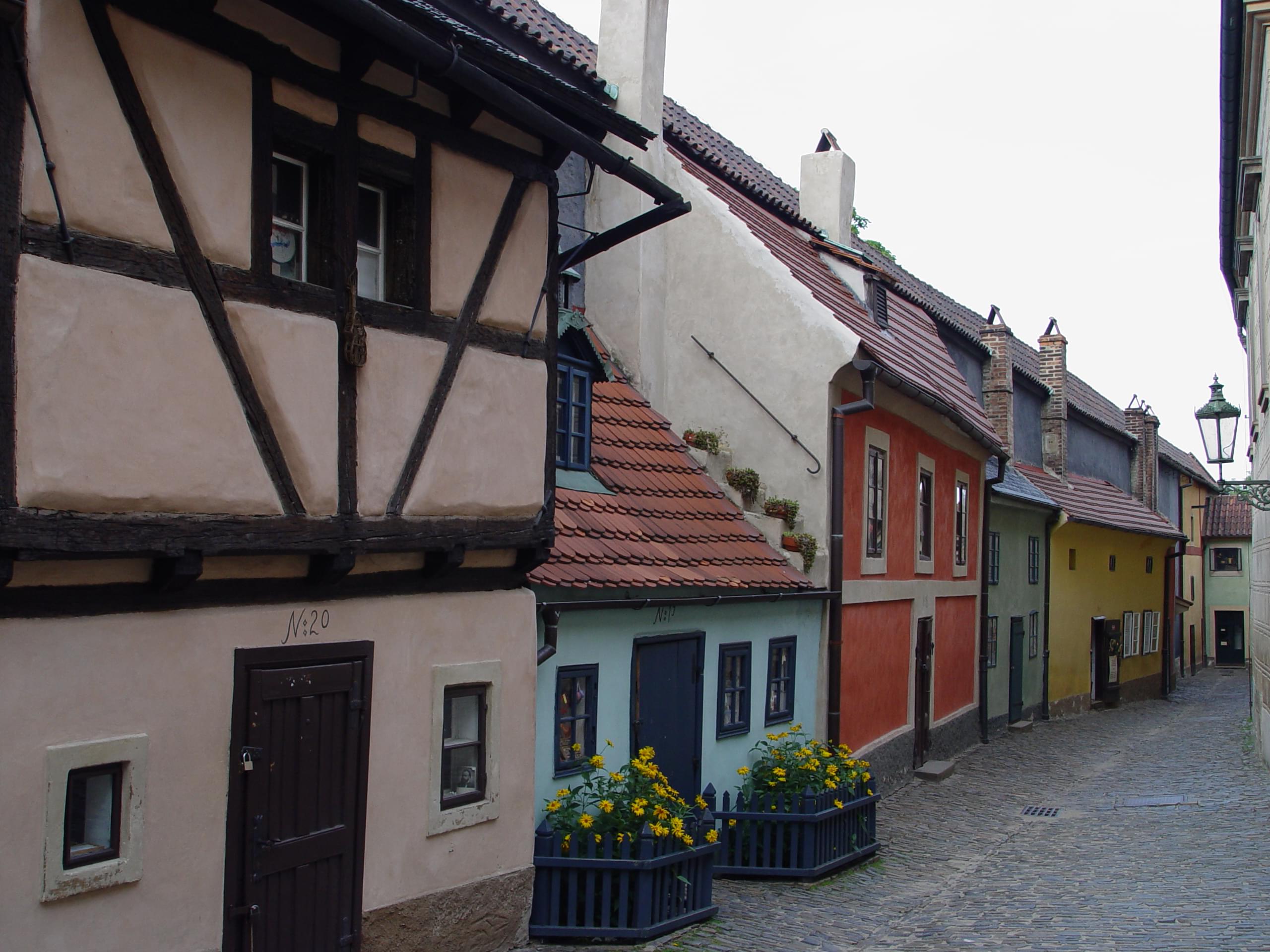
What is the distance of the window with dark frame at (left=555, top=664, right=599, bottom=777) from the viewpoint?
32.8 ft

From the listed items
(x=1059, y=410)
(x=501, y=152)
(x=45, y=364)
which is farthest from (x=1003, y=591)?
(x=45, y=364)

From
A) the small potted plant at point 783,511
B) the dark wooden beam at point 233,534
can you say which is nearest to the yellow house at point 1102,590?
the small potted plant at point 783,511

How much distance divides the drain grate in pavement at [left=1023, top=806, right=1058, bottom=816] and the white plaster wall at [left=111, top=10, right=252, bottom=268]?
12514 mm

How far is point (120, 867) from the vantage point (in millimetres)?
6078

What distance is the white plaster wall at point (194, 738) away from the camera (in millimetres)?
5699

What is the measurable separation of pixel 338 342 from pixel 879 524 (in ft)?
34.4

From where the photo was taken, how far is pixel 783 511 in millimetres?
14328

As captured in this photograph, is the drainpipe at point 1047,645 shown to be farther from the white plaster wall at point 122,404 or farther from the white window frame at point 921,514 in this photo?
the white plaster wall at point 122,404

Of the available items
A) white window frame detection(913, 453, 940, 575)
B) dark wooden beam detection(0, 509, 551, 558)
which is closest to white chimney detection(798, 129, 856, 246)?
white window frame detection(913, 453, 940, 575)

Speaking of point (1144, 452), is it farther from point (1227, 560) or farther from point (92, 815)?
point (92, 815)

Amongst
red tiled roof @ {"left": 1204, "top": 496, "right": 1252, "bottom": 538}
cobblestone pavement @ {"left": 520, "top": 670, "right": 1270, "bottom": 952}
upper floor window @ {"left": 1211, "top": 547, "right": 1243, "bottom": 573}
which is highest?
red tiled roof @ {"left": 1204, "top": 496, "right": 1252, "bottom": 538}

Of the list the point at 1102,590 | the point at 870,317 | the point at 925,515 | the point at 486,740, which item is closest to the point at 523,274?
the point at 486,740

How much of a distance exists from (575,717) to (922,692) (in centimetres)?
963

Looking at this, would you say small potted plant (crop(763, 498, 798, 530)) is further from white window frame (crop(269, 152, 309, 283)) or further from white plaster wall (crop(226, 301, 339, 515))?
white window frame (crop(269, 152, 309, 283))
